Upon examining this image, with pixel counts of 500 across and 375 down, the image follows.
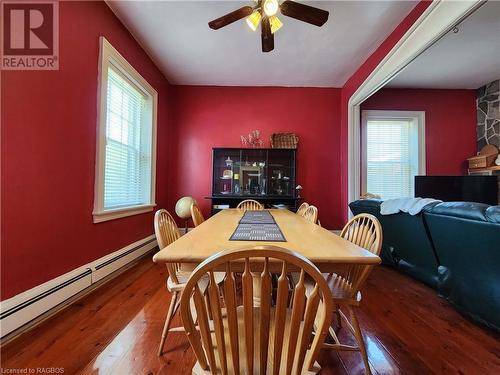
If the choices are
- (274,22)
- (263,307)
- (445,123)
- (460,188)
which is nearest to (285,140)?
(274,22)

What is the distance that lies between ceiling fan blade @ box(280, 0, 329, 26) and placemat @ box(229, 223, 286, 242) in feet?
5.82

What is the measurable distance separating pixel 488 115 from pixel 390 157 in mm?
1710

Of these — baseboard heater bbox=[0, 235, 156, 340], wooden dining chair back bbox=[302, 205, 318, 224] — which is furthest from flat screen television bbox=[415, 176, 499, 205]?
baseboard heater bbox=[0, 235, 156, 340]

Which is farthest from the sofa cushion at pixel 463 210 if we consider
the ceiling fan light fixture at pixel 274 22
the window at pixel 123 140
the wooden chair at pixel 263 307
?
the window at pixel 123 140

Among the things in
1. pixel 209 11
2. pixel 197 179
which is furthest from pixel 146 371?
pixel 197 179

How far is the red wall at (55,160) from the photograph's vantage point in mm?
1570

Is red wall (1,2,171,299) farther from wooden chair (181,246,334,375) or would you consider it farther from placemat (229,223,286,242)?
wooden chair (181,246,334,375)

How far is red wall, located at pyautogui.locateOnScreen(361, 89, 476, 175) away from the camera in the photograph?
446 cm

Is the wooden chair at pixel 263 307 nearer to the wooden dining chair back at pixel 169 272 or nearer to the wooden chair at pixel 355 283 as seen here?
the wooden chair at pixel 355 283

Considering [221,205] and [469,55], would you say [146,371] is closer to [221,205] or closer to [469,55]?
[221,205]

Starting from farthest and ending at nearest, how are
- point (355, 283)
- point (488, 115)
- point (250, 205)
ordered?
point (488, 115) → point (250, 205) → point (355, 283)

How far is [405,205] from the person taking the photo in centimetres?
223

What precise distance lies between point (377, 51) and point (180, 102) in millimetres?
3163

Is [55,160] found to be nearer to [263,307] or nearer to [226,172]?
[263,307]
